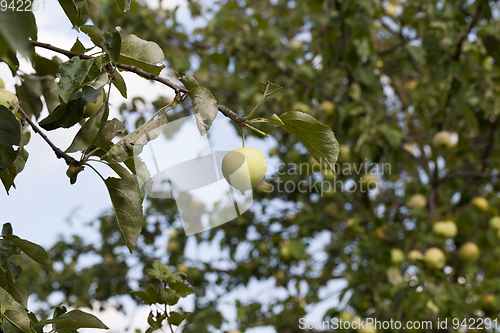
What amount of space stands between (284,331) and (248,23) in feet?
7.60

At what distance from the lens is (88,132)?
0.67 meters

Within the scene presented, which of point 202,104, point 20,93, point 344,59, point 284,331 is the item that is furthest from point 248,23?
point 202,104

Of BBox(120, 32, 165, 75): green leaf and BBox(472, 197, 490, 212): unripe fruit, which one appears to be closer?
BBox(120, 32, 165, 75): green leaf

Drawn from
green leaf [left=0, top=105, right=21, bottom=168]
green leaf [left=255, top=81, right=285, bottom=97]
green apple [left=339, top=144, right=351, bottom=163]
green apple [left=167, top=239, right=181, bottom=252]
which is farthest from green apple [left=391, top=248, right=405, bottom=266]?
green leaf [left=0, top=105, right=21, bottom=168]

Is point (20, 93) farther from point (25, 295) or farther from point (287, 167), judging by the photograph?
point (287, 167)

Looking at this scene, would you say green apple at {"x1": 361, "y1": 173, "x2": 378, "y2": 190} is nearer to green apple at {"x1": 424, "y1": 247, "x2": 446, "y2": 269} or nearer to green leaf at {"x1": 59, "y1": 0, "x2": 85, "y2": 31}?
green apple at {"x1": 424, "y1": 247, "x2": 446, "y2": 269}

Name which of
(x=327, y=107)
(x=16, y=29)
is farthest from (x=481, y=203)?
(x=16, y=29)

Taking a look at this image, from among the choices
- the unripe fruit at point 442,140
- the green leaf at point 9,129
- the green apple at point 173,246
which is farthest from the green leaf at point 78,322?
the green apple at point 173,246

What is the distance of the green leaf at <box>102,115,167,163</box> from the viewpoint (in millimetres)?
602

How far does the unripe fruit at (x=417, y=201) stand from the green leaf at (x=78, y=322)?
243 centimetres

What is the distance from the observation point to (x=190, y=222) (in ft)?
2.43

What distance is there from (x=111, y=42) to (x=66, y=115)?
0.14 m

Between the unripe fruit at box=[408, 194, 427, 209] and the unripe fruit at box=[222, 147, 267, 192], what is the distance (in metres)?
2.30

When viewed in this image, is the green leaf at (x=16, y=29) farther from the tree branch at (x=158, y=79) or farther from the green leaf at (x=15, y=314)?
the green leaf at (x=15, y=314)
